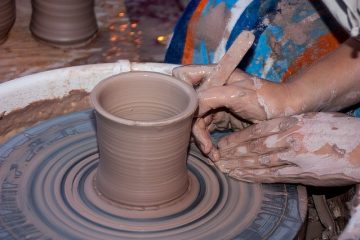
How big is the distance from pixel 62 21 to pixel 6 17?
0.32 metres

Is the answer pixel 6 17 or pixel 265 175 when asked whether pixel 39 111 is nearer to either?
pixel 265 175

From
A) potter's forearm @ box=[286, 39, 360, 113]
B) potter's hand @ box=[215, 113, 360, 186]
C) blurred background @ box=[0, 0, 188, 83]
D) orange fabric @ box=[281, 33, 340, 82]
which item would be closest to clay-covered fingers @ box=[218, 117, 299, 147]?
potter's hand @ box=[215, 113, 360, 186]

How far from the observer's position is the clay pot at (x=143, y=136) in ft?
4.56

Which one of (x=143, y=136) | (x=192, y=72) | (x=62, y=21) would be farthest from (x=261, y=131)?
(x=62, y=21)

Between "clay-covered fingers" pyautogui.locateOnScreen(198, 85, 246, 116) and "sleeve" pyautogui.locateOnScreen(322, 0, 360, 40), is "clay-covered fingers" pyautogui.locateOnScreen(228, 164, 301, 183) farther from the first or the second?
"sleeve" pyautogui.locateOnScreen(322, 0, 360, 40)

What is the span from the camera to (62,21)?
341 centimetres

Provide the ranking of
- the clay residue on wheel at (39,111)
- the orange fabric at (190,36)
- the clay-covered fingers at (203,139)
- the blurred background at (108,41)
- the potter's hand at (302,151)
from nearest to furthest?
1. the potter's hand at (302,151)
2. the clay-covered fingers at (203,139)
3. the clay residue on wheel at (39,111)
4. the orange fabric at (190,36)
5. the blurred background at (108,41)

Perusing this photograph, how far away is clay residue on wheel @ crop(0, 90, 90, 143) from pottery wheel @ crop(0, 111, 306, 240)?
0.21 metres

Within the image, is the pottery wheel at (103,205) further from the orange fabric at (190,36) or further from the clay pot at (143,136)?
the orange fabric at (190,36)

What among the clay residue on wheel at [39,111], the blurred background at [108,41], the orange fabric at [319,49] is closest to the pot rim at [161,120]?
the clay residue on wheel at [39,111]

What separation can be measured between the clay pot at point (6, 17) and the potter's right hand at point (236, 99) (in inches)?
75.0

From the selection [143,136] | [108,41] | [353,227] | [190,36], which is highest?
[143,136]

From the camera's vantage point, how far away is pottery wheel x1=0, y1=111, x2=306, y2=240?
145cm

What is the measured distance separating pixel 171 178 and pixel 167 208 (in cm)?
8
